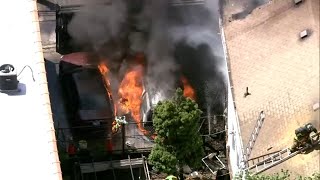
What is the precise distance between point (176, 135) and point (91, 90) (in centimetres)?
544

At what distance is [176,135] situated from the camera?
26.9 meters

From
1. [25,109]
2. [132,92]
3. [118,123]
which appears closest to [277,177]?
[25,109]

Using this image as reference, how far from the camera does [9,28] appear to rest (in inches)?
1078

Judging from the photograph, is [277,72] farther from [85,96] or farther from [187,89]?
[85,96]

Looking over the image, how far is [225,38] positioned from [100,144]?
22.7 feet

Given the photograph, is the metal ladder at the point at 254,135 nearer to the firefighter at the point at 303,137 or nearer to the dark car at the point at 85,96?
the firefighter at the point at 303,137

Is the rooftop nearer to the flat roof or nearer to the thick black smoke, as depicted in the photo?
the thick black smoke

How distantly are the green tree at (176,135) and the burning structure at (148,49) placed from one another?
2.35 metres

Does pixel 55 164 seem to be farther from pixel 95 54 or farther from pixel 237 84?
pixel 95 54

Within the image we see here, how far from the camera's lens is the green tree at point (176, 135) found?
2653 centimetres

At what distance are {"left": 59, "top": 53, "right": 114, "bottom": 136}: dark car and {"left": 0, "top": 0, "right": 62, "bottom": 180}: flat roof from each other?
13.2 feet

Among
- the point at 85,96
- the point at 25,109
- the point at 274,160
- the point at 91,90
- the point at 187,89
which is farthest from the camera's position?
the point at 91,90

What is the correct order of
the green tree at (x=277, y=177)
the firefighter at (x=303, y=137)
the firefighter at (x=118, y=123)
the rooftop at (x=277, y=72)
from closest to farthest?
the green tree at (x=277, y=177) → the firefighter at (x=303, y=137) → the rooftop at (x=277, y=72) → the firefighter at (x=118, y=123)

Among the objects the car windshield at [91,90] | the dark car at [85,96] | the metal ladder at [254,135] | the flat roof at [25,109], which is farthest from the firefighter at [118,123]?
the metal ladder at [254,135]
